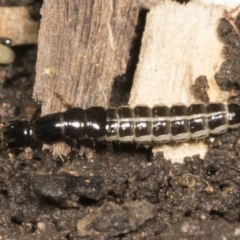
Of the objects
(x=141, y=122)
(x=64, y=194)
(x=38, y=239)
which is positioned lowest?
(x=38, y=239)

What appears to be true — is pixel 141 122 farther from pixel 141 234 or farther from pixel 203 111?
pixel 141 234

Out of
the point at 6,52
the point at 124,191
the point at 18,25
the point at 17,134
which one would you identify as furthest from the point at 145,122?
the point at 18,25

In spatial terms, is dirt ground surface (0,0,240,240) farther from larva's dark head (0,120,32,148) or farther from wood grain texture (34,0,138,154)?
wood grain texture (34,0,138,154)

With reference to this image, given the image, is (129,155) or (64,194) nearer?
(64,194)

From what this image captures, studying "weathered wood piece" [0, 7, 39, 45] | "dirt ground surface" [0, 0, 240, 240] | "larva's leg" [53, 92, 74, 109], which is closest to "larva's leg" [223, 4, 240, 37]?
"dirt ground surface" [0, 0, 240, 240]

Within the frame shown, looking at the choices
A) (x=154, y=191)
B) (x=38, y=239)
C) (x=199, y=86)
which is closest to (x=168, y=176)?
(x=154, y=191)

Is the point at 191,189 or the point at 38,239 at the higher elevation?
the point at 191,189
